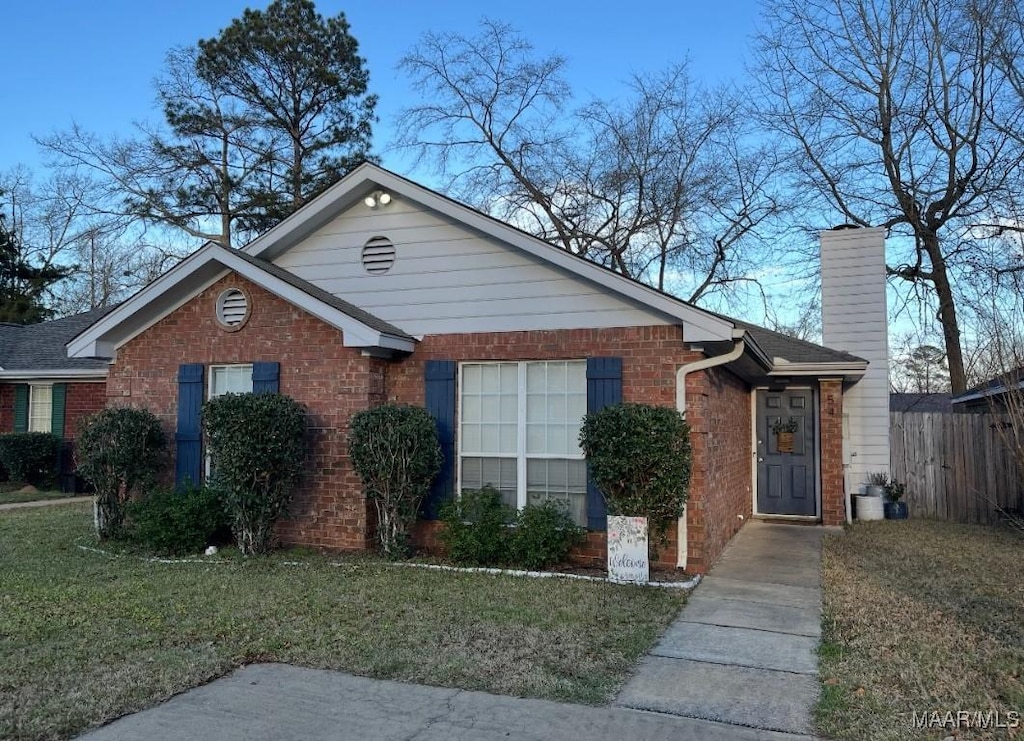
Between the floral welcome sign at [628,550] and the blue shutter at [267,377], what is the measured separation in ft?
14.3

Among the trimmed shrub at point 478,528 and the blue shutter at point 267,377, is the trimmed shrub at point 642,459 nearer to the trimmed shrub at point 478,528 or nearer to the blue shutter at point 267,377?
the trimmed shrub at point 478,528

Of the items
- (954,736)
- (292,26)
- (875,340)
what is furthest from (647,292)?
(292,26)

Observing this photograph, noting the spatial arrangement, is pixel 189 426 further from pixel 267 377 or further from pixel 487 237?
pixel 487 237

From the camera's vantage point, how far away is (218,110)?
2545 cm

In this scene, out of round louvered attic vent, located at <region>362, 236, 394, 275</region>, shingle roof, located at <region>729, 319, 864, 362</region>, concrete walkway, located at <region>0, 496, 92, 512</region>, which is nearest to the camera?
round louvered attic vent, located at <region>362, 236, 394, 275</region>

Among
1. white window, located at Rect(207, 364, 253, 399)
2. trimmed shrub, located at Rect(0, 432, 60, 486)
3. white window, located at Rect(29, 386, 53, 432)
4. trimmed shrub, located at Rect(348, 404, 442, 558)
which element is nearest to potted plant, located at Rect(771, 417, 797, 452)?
trimmed shrub, located at Rect(348, 404, 442, 558)

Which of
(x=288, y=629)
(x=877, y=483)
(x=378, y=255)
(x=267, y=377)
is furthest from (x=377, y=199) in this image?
(x=877, y=483)

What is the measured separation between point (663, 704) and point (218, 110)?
25.9 metres

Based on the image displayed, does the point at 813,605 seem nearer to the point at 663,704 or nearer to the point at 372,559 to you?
the point at 663,704

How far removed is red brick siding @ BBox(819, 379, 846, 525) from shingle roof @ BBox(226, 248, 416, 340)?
703 centimetres

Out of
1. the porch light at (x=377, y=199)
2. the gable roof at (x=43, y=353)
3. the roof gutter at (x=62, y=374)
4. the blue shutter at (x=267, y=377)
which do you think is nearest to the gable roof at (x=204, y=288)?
the blue shutter at (x=267, y=377)

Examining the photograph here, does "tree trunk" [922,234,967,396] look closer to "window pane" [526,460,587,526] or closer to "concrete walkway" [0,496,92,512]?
"window pane" [526,460,587,526]

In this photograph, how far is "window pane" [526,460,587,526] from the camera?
834cm

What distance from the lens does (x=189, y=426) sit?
31.5 ft
